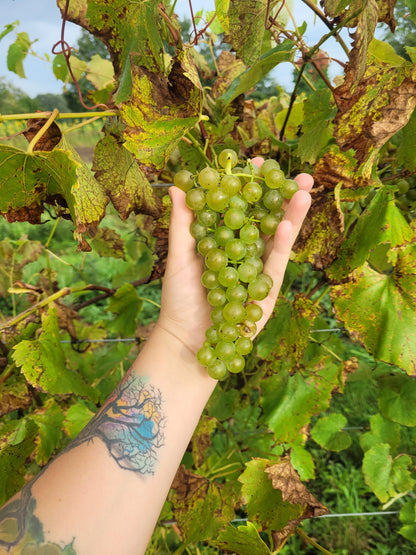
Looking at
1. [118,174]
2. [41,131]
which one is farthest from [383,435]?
[41,131]

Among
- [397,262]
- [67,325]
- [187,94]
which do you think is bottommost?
[67,325]

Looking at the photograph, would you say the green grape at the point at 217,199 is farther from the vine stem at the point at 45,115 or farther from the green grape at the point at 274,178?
the vine stem at the point at 45,115

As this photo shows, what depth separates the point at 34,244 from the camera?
6.22 feet

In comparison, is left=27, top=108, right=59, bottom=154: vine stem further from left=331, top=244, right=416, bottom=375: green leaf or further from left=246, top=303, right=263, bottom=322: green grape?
left=331, top=244, right=416, bottom=375: green leaf

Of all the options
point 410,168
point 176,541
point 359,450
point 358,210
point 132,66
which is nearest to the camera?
point 132,66

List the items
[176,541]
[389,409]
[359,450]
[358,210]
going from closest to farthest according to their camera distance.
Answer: [358,210] → [389,409] → [176,541] → [359,450]

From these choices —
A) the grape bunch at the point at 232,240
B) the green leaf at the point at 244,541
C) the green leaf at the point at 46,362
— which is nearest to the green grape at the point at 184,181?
the grape bunch at the point at 232,240

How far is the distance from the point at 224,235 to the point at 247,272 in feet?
0.25

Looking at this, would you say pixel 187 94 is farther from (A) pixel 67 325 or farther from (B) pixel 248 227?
(A) pixel 67 325

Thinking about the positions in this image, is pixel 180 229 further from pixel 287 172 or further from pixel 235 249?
pixel 287 172

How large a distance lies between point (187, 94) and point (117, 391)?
57 centimetres

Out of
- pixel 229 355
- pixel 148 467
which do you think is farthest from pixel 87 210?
pixel 148 467

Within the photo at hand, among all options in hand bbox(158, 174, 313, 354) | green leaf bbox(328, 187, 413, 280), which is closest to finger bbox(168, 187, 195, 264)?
hand bbox(158, 174, 313, 354)

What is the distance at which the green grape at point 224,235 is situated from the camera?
0.72m
